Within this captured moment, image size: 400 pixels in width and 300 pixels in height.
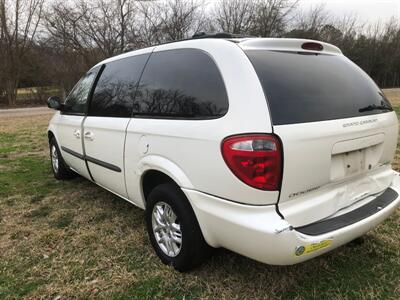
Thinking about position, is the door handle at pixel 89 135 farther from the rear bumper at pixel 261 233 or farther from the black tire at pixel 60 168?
the rear bumper at pixel 261 233

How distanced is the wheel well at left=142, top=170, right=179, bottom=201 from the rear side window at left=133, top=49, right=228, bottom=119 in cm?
46

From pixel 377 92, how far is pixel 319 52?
1.94ft

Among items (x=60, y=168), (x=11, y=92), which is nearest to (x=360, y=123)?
(x=60, y=168)

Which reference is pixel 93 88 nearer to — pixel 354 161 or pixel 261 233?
pixel 261 233

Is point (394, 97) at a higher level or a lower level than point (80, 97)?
lower

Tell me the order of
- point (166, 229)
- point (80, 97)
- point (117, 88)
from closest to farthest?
point (166, 229), point (117, 88), point (80, 97)

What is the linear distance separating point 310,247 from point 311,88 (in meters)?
1.00

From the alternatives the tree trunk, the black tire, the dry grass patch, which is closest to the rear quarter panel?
the black tire

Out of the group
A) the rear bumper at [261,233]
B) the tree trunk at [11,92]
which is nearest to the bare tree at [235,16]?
the tree trunk at [11,92]

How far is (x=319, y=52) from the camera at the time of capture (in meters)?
2.60

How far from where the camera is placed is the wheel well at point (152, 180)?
2.68 metres

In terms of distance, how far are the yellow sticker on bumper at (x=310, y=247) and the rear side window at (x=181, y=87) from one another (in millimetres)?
917

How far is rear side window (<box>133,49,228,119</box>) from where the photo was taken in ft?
7.38

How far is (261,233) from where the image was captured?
1.95m
